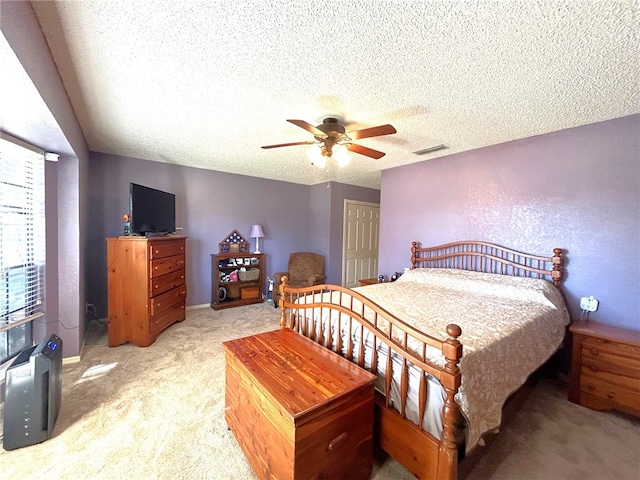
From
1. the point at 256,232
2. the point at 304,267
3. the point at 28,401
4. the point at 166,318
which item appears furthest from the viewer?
the point at 304,267

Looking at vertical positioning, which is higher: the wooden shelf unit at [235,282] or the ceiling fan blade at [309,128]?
the ceiling fan blade at [309,128]

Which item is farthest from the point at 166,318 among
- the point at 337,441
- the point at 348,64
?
the point at 348,64

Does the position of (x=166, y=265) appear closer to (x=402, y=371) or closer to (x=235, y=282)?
(x=235, y=282)

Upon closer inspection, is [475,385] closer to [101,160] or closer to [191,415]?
[191,415]

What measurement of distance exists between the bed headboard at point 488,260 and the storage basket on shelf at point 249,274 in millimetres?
2715

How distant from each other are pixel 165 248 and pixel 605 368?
177 inches

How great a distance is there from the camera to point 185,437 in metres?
1.67

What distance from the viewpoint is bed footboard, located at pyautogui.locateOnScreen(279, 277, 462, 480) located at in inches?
46.0

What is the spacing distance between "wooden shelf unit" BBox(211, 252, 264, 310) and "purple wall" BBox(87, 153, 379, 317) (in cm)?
25

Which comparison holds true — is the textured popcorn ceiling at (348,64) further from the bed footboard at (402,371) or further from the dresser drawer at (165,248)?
the bed footboard at (402,371)

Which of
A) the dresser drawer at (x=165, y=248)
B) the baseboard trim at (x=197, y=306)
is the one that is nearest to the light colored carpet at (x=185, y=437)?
the dresser drawer at (x=165, y=248)

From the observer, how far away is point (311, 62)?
5.18ft

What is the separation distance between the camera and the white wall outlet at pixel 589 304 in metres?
2.37

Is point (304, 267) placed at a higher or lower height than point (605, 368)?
higher
